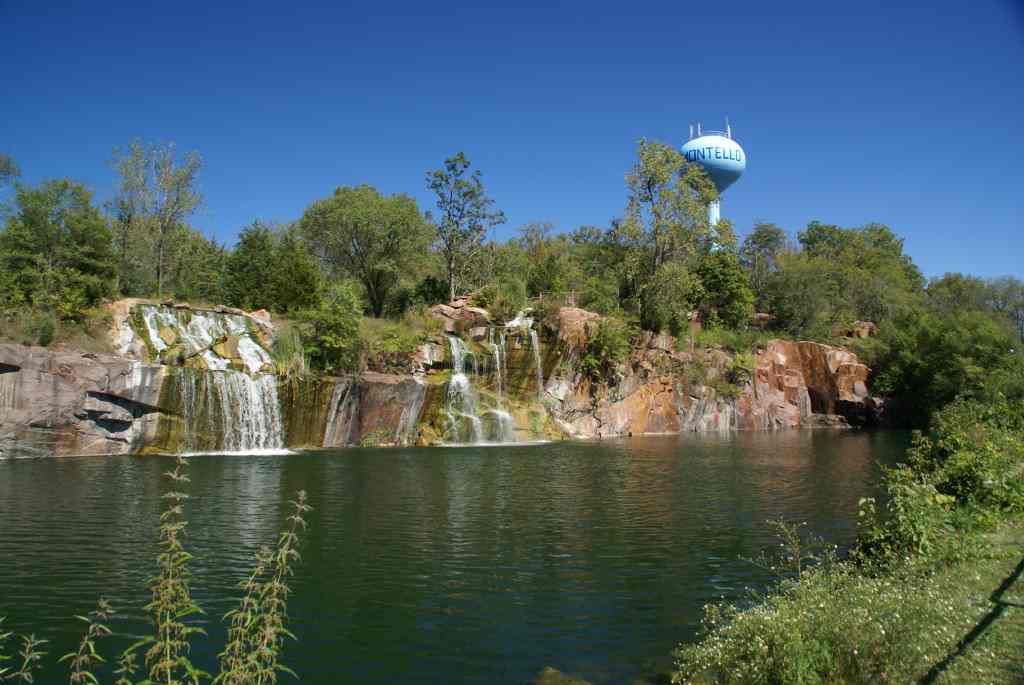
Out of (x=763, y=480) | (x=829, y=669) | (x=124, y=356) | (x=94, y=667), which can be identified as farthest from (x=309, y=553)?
(x=124, y=356)

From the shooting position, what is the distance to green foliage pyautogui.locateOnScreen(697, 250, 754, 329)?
53.6m

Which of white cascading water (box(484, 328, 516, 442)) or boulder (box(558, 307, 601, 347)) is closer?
white cascading water (box(484, 328, 516, 442))

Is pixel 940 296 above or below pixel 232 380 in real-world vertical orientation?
above

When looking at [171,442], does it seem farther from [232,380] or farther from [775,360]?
[775,360]

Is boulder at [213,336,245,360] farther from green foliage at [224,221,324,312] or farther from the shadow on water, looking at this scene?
the shadow on water

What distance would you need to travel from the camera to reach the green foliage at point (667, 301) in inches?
1849

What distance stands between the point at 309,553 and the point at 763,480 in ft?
47.0

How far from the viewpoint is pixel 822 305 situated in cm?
5731

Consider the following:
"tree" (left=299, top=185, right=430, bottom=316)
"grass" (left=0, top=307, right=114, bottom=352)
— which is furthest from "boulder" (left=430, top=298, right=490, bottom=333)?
"grass" (left=0, top=307, right=114, bottom=352)

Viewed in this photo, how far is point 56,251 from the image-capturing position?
109 feet

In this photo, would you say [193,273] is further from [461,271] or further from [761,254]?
[761,254]

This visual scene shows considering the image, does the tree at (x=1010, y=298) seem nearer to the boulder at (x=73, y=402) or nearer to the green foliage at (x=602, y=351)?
the green foliage at (x=602, y=351)

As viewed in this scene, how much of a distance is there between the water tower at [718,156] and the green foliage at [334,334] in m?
44.2

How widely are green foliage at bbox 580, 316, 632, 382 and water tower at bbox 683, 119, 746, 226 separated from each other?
3185cm
